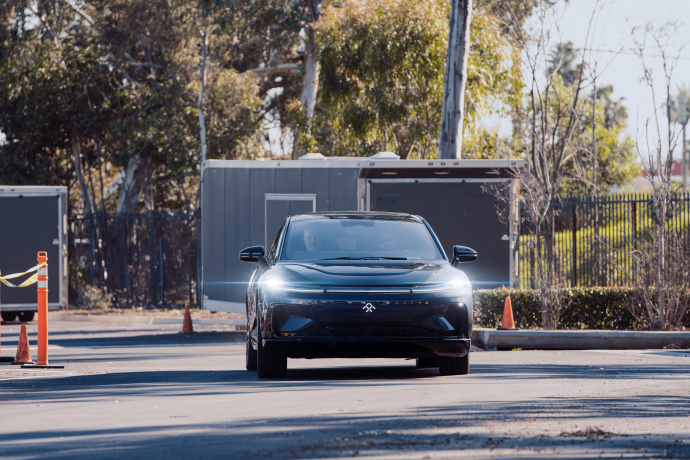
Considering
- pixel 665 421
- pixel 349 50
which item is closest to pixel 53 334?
pixel 349 50

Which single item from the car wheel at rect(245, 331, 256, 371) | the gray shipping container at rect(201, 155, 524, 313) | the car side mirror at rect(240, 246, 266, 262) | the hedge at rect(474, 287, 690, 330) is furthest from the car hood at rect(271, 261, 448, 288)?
the hedge at rect(474, 287, 690, 330)

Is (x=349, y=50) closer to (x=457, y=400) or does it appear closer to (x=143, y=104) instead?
(x=143, y=104)

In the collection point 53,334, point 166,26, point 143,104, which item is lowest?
point 53,334

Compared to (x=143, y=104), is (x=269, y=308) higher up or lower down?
lower down

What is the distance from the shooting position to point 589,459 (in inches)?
255

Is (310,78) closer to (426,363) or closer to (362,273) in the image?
(426,363)

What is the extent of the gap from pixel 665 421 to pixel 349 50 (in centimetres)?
1998

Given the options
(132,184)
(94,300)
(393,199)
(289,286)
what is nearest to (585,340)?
(393,199)

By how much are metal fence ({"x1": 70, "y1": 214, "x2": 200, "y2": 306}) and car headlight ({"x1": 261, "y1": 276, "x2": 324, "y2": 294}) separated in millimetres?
17196

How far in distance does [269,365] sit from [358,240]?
5.26 ft

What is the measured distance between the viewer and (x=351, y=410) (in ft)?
27.8

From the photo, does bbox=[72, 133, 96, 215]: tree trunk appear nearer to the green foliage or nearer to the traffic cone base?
the green foliage

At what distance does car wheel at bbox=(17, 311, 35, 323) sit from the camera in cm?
2466

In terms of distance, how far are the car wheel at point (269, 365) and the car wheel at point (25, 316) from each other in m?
Answer: 14.9
